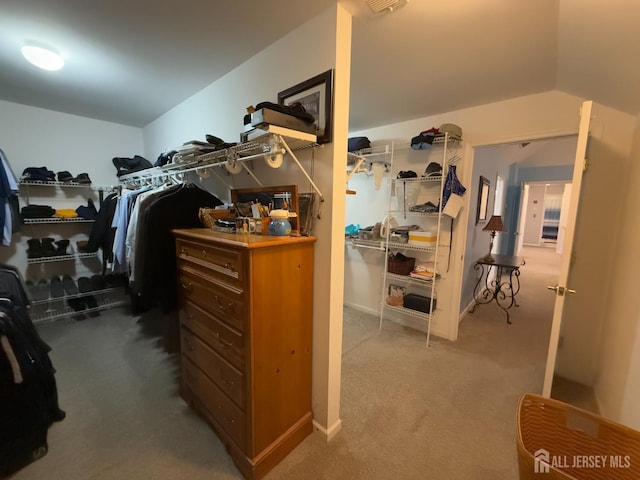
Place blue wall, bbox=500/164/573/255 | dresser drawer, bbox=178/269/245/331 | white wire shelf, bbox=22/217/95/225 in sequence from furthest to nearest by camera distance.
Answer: blue wall, bbox=500/164/573/255, white wire shelf, bbox=22/217/95/225, dresser drawer, bbox=178/269/245/331

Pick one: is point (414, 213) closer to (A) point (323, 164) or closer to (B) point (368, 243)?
(B) point (368, 243)

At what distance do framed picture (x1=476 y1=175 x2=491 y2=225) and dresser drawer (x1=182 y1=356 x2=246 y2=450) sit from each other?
351cm

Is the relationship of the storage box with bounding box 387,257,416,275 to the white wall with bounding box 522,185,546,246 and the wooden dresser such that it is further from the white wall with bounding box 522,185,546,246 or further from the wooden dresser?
the white wall with bounding box 522,185,546,246

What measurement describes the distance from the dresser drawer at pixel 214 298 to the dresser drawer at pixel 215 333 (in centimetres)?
4

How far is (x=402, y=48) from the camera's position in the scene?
1.65 meters

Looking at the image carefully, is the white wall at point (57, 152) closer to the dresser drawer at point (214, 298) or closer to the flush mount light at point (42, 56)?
the flush mount light at point (42, 56)

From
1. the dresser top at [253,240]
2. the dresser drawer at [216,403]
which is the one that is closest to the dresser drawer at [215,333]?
the dresser drawer at [216,403]

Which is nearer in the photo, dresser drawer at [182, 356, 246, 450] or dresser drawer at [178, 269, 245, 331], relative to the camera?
dresser drawer at [178, 269, 245, 331]

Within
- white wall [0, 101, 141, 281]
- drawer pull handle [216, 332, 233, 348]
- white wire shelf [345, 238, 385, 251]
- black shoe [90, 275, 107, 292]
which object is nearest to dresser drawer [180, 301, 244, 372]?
drawer pull handle [216, 332, 233, 348]

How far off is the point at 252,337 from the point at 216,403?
67cm

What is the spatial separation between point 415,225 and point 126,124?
4148 mm

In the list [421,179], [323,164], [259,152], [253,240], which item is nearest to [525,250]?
[421,179]

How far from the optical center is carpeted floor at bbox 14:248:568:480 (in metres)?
1.44

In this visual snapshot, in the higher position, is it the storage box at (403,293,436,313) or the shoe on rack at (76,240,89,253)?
A: the shoe on rack at (76,240,89,253)
